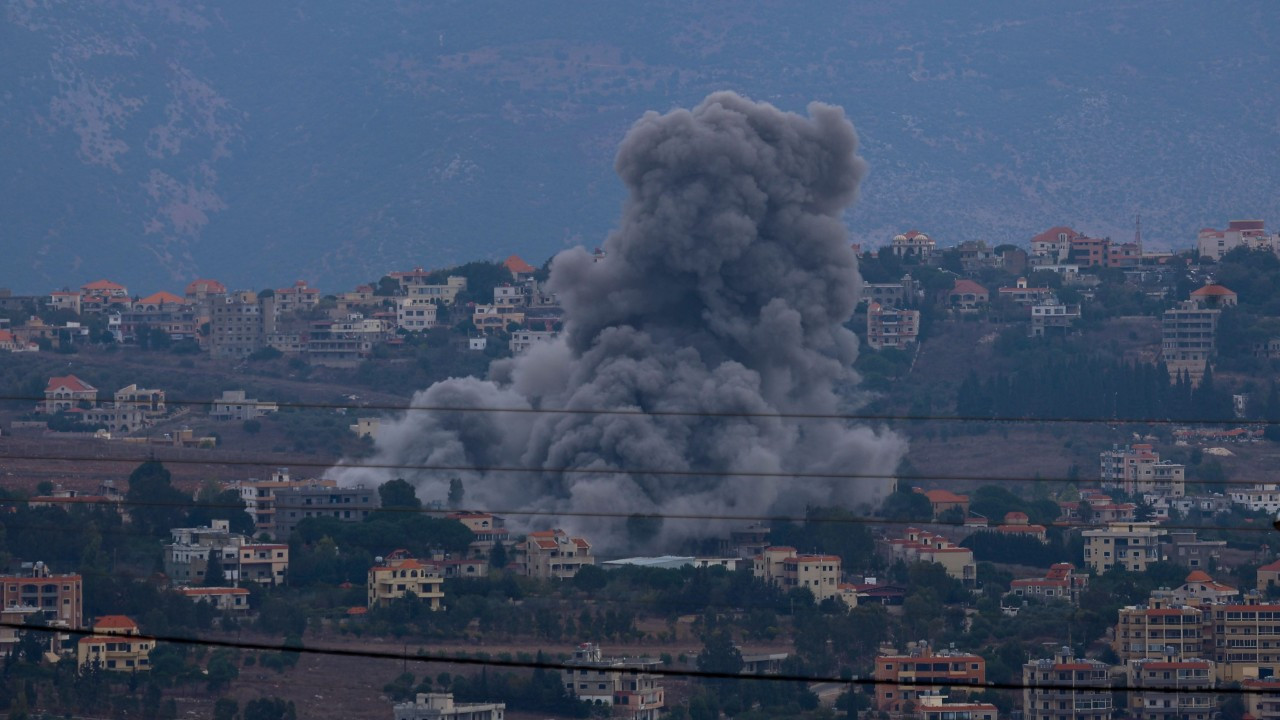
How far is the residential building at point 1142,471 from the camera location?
210 ft

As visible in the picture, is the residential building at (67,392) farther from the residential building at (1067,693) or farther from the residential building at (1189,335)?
the residential building at (1067,693)

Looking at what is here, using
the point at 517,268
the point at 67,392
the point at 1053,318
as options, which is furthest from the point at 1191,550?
the point at 517,268

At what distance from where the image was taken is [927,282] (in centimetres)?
9600

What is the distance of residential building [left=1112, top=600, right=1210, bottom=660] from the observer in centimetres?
3938

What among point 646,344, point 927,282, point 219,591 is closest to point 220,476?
point 646,344

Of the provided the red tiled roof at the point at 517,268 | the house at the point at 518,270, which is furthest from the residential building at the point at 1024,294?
the red tiled roof at the point at 517,268

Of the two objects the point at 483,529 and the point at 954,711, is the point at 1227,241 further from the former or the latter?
the point at 954,711

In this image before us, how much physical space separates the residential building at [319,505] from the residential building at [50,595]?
8.52 meters

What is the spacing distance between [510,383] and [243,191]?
125m

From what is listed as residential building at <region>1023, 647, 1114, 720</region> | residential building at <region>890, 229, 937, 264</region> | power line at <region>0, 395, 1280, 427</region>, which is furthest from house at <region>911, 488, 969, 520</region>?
residential building at <region>890, 229, 937, 264</region>

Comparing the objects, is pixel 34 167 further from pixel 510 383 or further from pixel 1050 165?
pixel 510 383

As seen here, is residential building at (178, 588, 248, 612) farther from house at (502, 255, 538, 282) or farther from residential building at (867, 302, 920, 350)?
house at (502, 255, 538, 282)

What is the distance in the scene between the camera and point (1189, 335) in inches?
3238

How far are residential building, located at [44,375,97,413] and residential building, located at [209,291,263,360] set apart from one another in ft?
39.5
